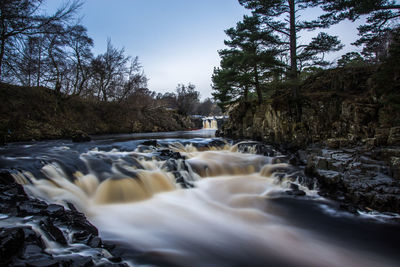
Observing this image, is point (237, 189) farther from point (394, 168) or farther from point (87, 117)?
point (87, 117)

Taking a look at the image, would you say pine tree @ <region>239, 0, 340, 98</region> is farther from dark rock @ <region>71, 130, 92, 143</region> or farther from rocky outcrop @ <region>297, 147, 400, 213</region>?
dark rock @ <region>71, 130, 92, 143</region>

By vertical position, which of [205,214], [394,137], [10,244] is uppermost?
[394,137]

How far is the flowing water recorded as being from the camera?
3.31 metres

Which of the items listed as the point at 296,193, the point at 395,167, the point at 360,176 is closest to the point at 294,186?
the point at 296,193

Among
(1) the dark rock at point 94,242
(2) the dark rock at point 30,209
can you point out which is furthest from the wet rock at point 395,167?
(2) the dark rock at point 30,209

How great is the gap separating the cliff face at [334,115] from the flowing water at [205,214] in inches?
88.6

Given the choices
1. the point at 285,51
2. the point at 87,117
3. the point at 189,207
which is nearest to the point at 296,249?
the point at 189,207

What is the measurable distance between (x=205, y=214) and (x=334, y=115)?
6633 mm

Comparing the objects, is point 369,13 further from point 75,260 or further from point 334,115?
point 75,260

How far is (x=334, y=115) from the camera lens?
26.2 feet

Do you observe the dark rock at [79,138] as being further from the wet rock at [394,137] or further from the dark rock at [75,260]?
the wet rock at [394,137]

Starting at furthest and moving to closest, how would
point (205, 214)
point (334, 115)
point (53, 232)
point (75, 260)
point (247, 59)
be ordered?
point (247, 59) < point (334, 115) < point (205, 214) < point (53, 232) < point (75, 260)

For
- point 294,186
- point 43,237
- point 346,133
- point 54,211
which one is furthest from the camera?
point 346,133

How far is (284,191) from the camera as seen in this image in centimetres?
597
